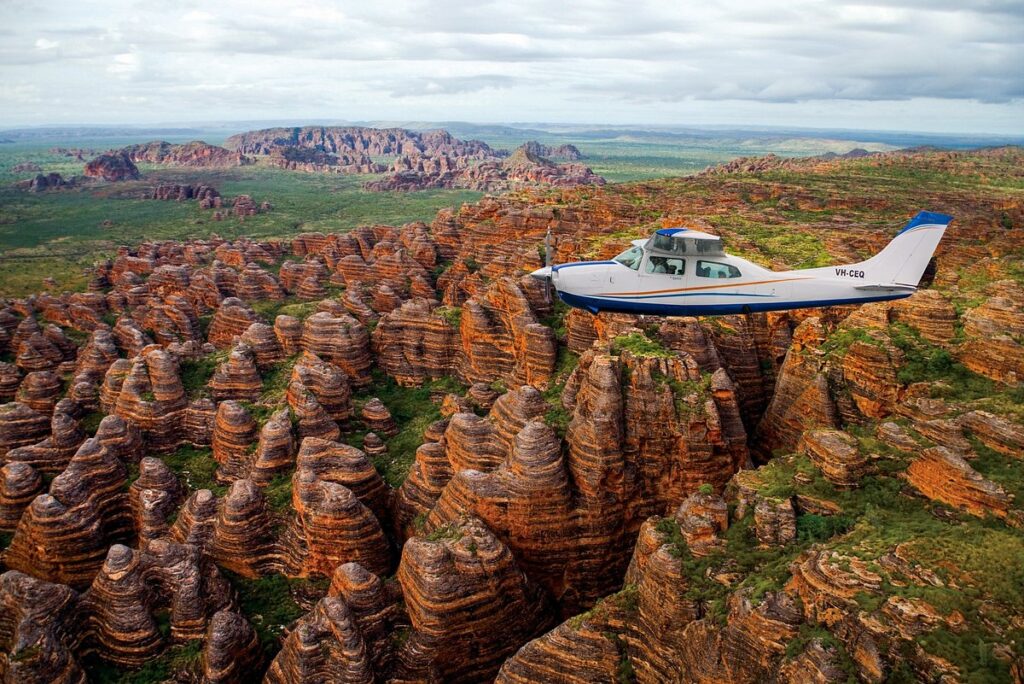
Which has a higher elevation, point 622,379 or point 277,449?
point 622,379

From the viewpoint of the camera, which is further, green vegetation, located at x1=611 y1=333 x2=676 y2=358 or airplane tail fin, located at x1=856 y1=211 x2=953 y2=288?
green vegetation, located at x1=611 y1=333 x2=676 y2=358

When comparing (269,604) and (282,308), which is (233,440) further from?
(282,308)

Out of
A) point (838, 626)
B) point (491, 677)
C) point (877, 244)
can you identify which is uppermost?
point (877, 244)

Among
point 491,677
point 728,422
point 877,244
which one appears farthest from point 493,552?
point 877,244

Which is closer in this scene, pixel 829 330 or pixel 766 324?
pixel 829 330

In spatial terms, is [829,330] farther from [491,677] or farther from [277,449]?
[277,449]

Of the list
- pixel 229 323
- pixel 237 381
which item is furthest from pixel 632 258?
pixel 229 323

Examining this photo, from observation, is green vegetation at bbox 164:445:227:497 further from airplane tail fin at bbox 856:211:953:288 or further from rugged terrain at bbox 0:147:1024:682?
airplane tail fin at bbox 856:211:953:288

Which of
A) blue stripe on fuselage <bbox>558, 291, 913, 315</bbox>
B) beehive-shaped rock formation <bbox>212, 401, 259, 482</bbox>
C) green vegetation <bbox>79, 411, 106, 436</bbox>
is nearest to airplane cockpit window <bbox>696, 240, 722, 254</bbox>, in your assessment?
blue stripe on fuselage <bbox>558, 291, 913, 315</bbox>

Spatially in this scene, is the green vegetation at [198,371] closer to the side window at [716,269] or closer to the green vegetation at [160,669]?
the green vegetation at [160,669]
